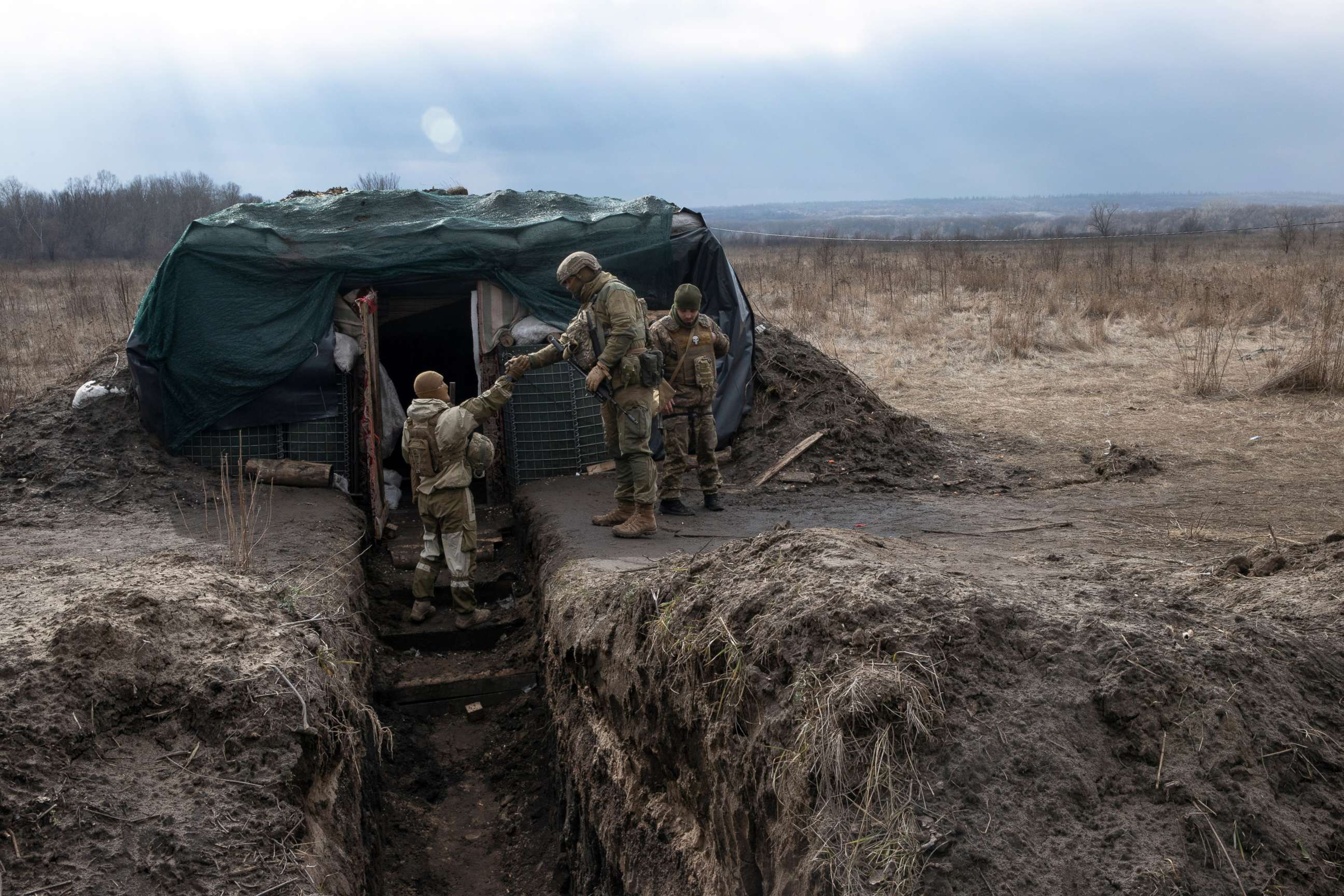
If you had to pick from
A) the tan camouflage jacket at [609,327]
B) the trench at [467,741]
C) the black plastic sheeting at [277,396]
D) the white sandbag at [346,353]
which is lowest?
the trench at [467,741]

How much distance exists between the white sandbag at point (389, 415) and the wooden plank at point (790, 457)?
322 centimetres

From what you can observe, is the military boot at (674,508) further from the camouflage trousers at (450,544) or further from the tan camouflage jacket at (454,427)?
the tan camouflage jacket at (454,427)

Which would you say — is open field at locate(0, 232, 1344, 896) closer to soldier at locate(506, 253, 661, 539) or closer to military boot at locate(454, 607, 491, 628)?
military boot at locate(454, 607, 491, 628)

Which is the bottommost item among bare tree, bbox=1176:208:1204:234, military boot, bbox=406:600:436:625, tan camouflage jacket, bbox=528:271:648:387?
military boot, bbox=406:600:436:625

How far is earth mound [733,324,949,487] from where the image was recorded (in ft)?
30.0

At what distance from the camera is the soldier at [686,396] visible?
7.77m

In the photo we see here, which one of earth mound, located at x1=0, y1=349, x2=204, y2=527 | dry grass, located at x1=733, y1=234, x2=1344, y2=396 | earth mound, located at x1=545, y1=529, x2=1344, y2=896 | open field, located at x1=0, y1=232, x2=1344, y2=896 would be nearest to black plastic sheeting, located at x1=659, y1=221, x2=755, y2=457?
open field, located at x1=0, y1=232, x2=1344, y2=896

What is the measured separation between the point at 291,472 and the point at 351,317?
4.85 feet

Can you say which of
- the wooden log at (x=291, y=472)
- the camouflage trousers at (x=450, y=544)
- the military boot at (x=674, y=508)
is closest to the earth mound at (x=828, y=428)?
the military boot at (x=674, y=508)

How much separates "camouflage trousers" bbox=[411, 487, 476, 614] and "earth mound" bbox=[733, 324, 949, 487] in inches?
120

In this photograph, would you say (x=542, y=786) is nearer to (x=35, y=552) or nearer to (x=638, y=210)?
(x=35, y=552)

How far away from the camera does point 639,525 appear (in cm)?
698

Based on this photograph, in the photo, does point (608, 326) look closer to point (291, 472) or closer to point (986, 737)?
point (291, 472)

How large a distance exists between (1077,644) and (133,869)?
3.13 m
